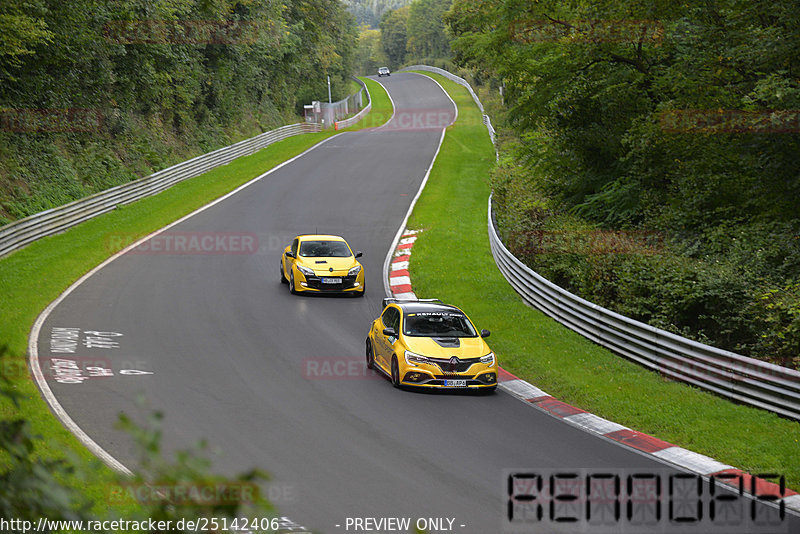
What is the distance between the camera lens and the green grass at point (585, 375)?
462 inches

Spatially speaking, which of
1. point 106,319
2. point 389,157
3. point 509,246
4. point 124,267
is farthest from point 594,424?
point 389,157

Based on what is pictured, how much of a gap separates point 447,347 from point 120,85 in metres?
31.7

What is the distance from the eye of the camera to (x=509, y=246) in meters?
27.4

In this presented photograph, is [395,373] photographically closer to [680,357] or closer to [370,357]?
[370,357]

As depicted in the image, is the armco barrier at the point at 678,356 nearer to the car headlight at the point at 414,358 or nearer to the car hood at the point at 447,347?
the car hood at the point at 447,347

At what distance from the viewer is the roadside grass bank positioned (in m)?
11.1

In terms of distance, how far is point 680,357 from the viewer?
1474 cm

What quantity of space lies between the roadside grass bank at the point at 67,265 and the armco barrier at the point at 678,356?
32.3 feet

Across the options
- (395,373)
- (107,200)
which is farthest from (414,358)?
(107,200)
